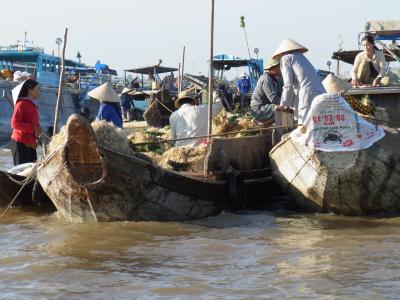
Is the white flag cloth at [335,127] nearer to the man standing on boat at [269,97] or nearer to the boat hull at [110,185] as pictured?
the man standing on boat at [269,97]

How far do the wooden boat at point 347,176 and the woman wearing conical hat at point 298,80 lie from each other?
50 cm

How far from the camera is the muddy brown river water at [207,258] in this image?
15.2 feet

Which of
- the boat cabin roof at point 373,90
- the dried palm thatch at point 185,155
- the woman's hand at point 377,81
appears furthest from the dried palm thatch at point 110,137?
the woman's hand at point 377,81

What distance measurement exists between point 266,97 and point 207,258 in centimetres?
296

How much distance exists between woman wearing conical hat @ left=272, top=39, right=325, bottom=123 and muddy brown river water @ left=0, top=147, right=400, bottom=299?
3.90ft

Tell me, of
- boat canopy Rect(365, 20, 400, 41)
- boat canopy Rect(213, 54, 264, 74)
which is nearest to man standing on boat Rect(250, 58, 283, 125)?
boat canopy Rect(365, 20, 400, 41)

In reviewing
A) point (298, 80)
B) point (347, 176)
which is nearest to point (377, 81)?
point (298, 80)

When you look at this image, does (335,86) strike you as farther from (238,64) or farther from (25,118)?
(238,64)

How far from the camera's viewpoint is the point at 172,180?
6.66m

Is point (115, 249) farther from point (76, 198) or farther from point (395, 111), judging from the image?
point (395, 111)

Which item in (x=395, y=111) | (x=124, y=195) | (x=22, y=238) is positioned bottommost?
(x=22, y=238)

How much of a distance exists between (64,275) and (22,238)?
1.55 metres

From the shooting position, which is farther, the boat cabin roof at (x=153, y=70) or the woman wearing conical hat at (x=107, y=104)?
the boat cabin roof at (x=153, y=70)

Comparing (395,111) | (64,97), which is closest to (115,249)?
(395,111)
